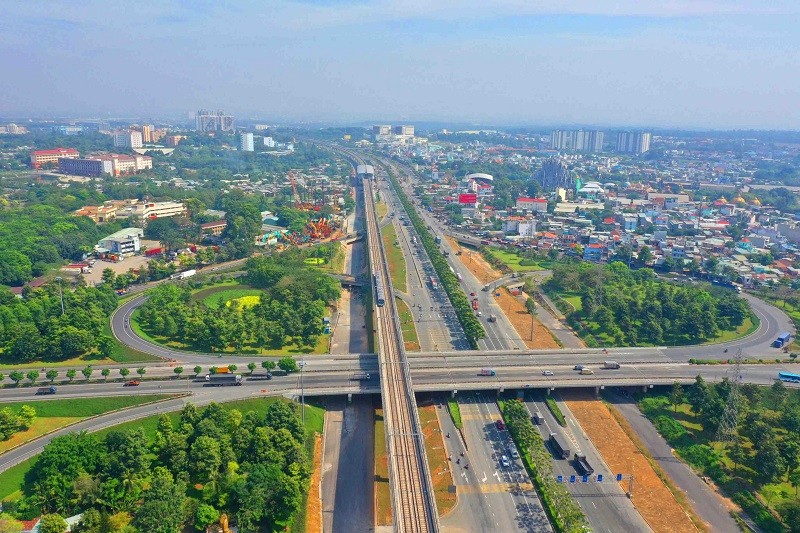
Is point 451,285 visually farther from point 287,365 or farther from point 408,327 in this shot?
point 287,365

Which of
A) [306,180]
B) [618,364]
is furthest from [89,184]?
[618,364]

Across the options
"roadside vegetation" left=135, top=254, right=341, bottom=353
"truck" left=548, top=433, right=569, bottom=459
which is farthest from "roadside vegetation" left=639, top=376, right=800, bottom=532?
"roadside vegetation" left=135, top=254, right=341, bottom=353

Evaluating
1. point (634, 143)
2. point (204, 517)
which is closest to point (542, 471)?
point (204, 517)

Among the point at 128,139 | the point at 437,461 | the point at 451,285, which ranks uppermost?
the point at 128,139

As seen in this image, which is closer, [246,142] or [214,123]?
[246,142]

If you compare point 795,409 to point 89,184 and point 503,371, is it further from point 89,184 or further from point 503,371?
point 89,184

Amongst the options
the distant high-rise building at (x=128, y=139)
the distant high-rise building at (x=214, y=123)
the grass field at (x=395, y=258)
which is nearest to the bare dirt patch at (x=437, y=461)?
the grass field at (x=395, y=258)
